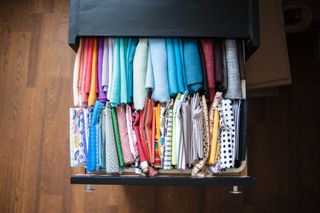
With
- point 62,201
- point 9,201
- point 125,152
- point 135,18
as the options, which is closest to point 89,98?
point 125,152

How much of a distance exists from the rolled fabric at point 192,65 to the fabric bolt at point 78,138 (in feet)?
1.64

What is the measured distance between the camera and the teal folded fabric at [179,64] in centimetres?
125

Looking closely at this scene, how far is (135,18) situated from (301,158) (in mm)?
1481

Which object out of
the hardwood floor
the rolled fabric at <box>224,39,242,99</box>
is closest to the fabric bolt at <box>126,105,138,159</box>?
the rolled fabric at <box>224,39,242,99</box>

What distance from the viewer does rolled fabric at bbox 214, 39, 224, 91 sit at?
1.25 metres

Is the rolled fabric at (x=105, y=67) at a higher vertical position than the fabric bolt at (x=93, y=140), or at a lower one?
higher

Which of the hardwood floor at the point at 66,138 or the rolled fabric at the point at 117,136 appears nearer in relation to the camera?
the rolled fabric at the point at 117,136

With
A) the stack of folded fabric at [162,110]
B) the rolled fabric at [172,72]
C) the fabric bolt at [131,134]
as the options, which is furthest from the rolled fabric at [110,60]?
the rolled fabric at [172,72]

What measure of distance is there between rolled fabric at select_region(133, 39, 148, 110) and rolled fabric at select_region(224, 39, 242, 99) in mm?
367

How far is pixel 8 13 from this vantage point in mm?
2066

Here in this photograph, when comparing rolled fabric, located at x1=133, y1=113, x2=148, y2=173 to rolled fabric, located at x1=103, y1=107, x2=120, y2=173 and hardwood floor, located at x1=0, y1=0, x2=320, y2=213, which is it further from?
hardwood floor, located at x1=0, y1=0, x2=320, y2=213

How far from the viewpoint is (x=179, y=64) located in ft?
4.12

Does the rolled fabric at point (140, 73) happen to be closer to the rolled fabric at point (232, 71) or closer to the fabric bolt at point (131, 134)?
the fabric bolt at point (131, 134)

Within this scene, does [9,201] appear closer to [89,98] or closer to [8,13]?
[89,98]
